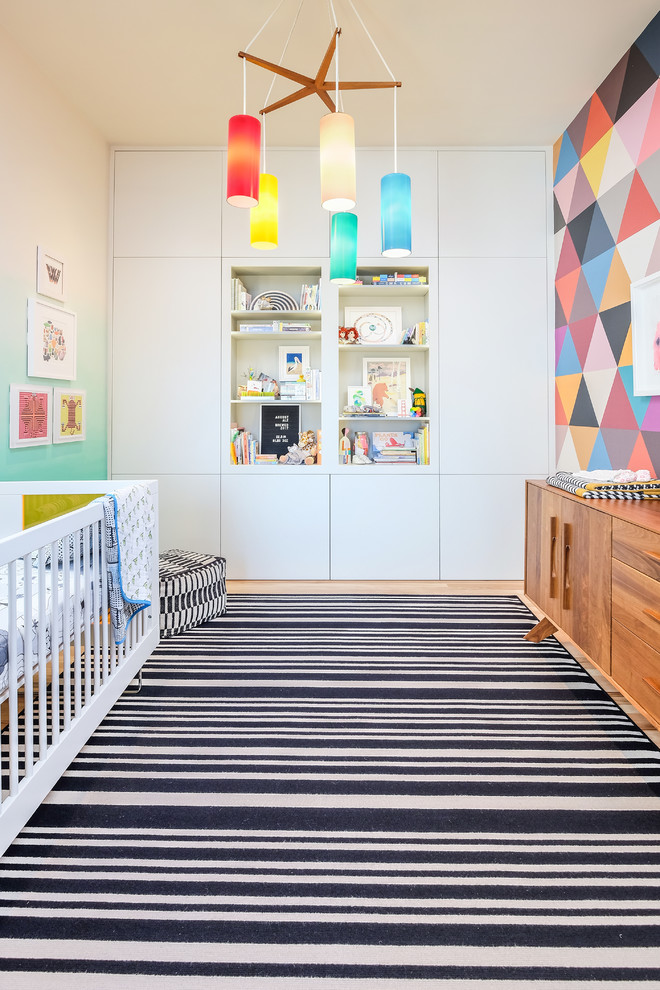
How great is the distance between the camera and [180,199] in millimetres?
3754

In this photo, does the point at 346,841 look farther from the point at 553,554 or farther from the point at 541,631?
the point at 541,631

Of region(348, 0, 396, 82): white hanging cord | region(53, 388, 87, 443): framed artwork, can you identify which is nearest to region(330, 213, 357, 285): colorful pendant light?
region(348, 0, 396, 82): white hanging cord

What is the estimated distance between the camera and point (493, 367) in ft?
12.4

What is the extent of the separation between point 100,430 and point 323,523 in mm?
1452

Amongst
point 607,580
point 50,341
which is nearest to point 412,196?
point 50,341

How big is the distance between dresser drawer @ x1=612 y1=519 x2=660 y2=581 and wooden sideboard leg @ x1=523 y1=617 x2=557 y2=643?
101cm

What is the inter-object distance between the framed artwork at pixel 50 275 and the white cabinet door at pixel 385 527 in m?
1.81

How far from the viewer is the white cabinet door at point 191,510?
3.82 meters

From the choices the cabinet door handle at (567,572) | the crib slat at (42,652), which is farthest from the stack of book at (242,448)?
the crib slat at (42,652)

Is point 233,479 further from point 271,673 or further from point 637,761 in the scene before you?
point 637,761

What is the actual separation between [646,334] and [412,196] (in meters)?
1.78

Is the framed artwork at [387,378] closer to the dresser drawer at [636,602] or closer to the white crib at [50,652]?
the white crib at [50,652]

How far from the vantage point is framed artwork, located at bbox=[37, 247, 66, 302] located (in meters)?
2.96

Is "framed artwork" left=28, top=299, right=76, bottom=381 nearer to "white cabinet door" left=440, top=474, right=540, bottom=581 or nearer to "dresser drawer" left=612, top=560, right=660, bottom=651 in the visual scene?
"white cabinet door" left=440, top=474, right=540, bottom=581
